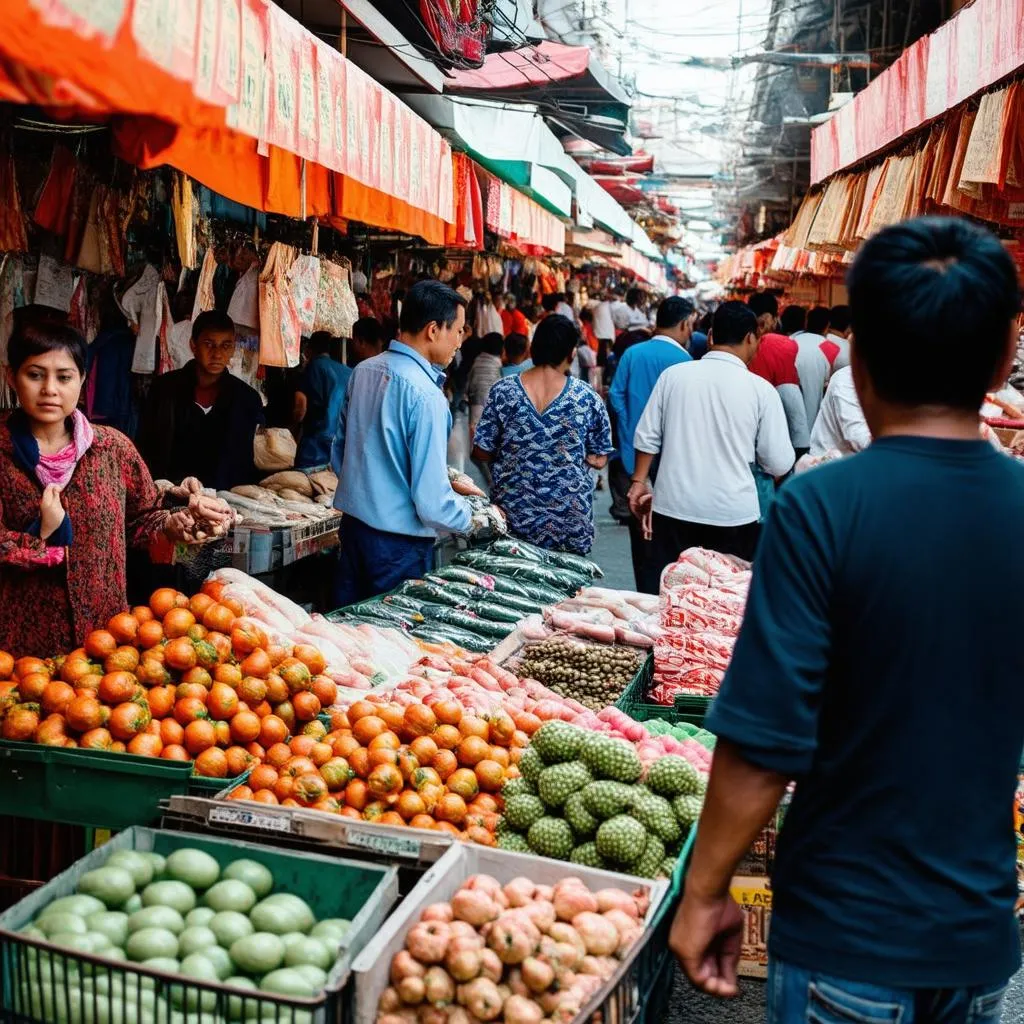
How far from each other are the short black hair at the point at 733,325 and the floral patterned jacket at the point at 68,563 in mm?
3565

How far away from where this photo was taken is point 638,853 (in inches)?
114

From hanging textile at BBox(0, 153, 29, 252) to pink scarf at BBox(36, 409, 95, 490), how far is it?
2760 millimetres

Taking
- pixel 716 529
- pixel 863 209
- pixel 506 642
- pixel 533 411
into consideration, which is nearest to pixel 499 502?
pixel 533 411

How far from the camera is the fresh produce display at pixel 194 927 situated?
237 cm

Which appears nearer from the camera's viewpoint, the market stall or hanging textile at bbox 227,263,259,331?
the market stall

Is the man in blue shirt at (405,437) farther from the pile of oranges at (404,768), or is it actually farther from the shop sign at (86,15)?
the shop sign at (86,15)

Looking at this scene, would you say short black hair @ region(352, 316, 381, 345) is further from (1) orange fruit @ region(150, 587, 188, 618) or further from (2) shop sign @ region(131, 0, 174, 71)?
(2) shop sign @ region(131, 0, 174, 71)

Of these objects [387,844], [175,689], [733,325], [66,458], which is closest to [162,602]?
[175,689]

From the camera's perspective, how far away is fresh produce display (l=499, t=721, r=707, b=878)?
→ 2922 mm

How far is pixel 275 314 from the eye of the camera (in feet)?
25.2

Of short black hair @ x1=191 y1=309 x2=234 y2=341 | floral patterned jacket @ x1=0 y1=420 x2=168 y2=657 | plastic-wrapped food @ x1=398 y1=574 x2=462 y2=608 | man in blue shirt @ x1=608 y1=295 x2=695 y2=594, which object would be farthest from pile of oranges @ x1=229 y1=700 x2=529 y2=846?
man in blue shirt @ x1=608 y1=295 x2=695 y2=594

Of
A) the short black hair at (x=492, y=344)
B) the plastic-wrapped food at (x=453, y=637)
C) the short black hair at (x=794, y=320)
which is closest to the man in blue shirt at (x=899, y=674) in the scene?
the plastic-wrapped food at (x=453, y=637)

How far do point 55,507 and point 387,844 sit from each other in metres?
1.67

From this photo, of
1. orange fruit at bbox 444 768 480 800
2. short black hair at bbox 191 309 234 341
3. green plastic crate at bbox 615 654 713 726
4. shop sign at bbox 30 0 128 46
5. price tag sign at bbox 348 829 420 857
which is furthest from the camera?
short black hair at bbox 191 309 234 341
